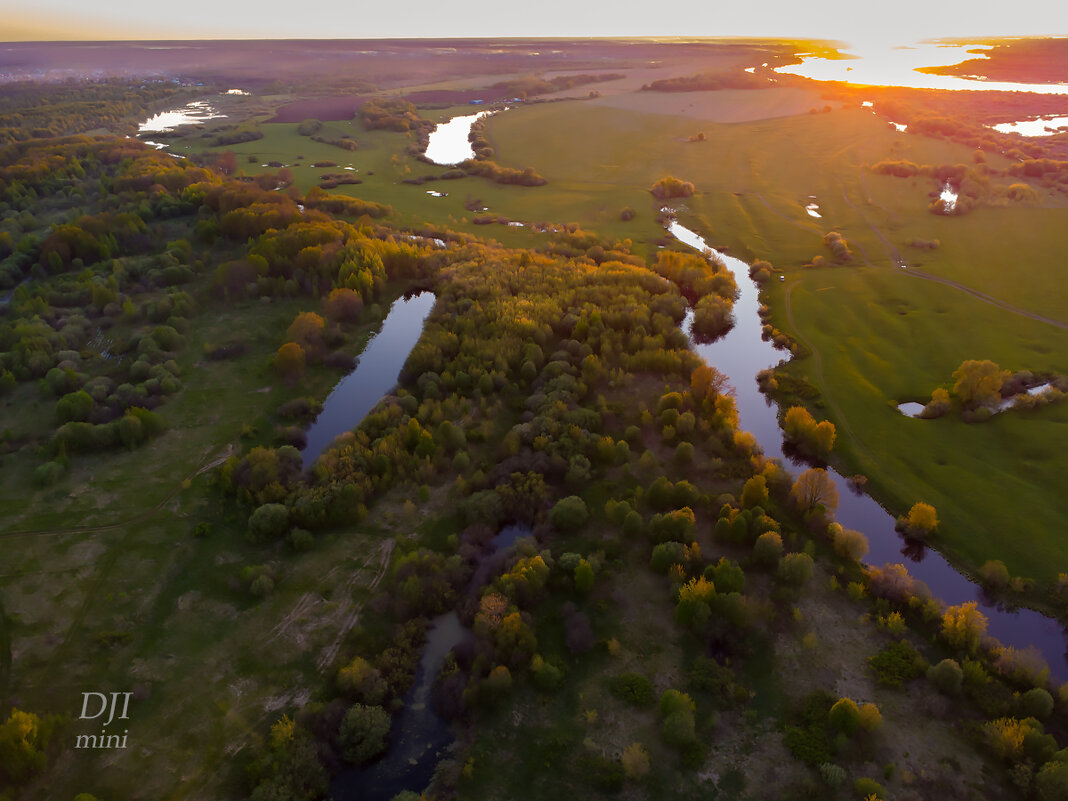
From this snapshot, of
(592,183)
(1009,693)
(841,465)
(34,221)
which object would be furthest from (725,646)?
(34,221)

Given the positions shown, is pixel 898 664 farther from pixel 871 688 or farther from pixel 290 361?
pixel 290 361

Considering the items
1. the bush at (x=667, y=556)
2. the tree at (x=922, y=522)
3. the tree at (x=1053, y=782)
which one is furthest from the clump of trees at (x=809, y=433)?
the tree at (x=1053, y=782)

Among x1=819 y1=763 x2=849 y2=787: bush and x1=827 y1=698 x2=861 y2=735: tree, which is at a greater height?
x1=827 y1=698 x2=861 y2=735: tree

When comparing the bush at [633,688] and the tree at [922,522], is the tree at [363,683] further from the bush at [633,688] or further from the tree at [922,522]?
the tree at [922,522]

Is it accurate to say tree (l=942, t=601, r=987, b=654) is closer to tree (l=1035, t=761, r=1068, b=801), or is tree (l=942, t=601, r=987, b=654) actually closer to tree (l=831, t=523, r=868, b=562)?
tree (l=831, t=523, r=868, b=562)

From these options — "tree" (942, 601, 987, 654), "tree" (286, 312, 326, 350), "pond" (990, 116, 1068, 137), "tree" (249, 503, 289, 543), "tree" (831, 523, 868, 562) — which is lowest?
"tree" (942, 601, 987, 654)

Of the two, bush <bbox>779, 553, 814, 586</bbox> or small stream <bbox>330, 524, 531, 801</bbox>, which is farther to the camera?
bush <bbox>779, 553, 814, 586</bbox>

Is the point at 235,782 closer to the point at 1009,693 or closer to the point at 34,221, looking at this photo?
the point at 1009,693

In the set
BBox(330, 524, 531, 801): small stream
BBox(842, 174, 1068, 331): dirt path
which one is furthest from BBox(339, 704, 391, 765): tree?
BBox(842, 174, 1068, 331): dirt path

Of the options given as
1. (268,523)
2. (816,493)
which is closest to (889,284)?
(816,493)
